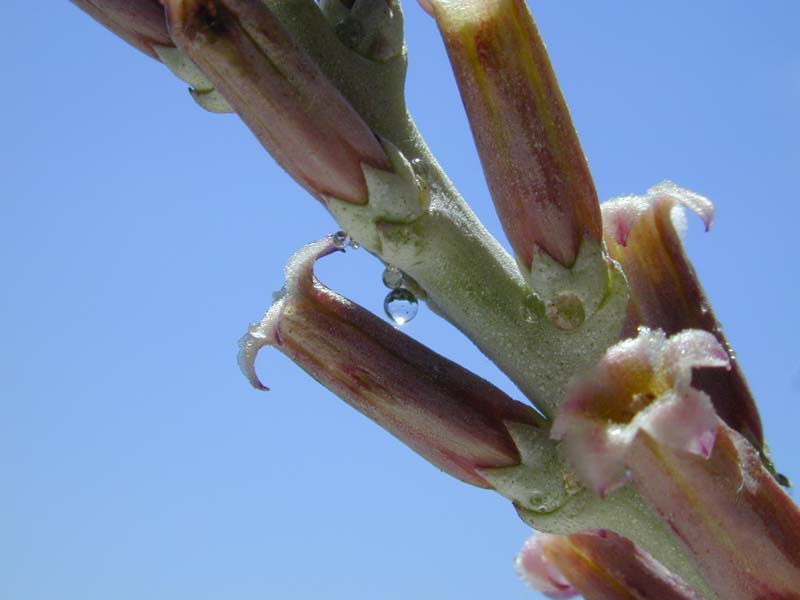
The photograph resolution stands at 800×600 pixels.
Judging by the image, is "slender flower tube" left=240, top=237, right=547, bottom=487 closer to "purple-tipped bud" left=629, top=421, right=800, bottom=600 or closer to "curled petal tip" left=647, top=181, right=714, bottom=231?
"purple-tipped bud" left=629, top=421, right=800, bottom=600

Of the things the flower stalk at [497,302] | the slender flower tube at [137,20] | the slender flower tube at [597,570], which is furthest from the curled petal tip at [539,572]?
the slender flower tube at [137,20]

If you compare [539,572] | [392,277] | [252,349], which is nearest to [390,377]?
[392,277]

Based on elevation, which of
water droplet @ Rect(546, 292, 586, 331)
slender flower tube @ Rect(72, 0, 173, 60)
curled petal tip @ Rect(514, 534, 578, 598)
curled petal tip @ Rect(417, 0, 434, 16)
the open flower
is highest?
curled petal tip @ Rect(417, 0, 434, 16)

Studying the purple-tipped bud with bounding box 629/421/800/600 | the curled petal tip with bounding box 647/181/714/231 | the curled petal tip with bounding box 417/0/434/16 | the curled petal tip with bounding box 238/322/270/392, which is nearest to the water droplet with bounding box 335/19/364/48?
the curled petal tip with bounding box 417/0/434/16

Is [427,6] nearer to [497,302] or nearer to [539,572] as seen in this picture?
[497,302]

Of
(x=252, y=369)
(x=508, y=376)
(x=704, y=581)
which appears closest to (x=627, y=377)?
(x=508, y=376)

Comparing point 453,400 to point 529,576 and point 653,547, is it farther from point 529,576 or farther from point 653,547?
point 529,576
